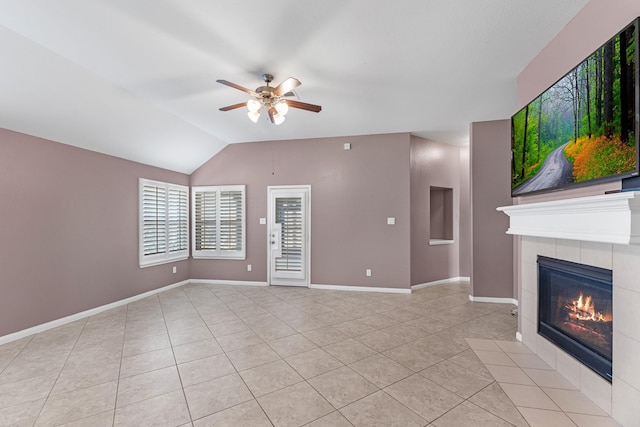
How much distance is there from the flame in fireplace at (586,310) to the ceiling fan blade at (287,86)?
291 cm

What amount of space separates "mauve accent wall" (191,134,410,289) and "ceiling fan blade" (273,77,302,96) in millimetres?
2609

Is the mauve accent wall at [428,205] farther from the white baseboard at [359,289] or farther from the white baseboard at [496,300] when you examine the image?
the white baseboard at [496,300]

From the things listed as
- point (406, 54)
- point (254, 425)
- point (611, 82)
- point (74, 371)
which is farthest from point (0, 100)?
point (611, 82)

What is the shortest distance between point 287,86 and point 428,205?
3832 mm

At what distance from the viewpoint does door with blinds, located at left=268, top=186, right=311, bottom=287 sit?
5.39m

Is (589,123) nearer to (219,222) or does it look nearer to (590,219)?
(590,219)

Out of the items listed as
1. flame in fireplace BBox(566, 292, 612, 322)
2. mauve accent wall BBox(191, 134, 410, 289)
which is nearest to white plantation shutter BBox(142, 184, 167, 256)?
mauve accent wall BBox(191, 134, 410, 289)

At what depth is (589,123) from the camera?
1.91m

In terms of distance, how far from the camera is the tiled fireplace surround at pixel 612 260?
5.42 feet

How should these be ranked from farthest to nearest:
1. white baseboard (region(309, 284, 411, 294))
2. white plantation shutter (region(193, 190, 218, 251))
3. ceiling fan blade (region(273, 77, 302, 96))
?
1. white plantation shutter (region(193, 190, 218, 251))
2. white baseboard (region(309, 284, 411, 294))
3. ceiling fan blade (region(273, 77, 302, 96))

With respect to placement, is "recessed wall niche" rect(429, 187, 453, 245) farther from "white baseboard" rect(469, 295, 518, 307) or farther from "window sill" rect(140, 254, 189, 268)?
"window sill" rect(140, 254, 189, 268)

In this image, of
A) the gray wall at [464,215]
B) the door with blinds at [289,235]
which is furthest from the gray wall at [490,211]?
the door with blinds at [289,235]

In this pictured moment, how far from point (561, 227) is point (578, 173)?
429 millimetres

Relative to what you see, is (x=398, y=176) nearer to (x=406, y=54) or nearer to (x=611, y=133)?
(x=406, y=54)
